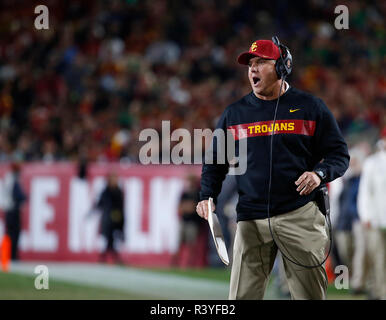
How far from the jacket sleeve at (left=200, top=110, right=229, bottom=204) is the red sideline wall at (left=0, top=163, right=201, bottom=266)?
9.14 meters

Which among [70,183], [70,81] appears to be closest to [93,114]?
[70,81]

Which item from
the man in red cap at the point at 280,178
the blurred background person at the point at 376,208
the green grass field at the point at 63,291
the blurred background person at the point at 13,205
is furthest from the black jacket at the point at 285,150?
the blurred background person at the point at 13,205

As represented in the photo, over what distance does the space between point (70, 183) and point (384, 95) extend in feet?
23.3

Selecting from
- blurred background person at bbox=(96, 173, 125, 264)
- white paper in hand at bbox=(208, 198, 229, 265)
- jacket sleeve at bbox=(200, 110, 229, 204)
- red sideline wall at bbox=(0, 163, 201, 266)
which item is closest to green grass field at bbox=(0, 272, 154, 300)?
blurred background person at bbox=(96, 173, 125, 264)

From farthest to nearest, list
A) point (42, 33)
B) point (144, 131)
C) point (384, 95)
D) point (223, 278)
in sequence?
point (42, 33) → point (384, 95) → point (144, 131) → point (223, 278)

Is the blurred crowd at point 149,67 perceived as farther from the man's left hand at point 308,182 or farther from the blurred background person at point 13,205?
the man's left hand at point 308,182

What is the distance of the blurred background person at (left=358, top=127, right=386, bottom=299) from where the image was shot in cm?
1026

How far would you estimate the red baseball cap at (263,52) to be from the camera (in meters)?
5.43

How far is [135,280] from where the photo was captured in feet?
39.2

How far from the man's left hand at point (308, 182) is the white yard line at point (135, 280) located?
4.77m

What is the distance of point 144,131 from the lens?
16516mm

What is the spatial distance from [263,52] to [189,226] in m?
9.47

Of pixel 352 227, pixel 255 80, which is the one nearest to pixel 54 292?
pixel 352 227

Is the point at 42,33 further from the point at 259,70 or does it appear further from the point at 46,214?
the point at 259,70
